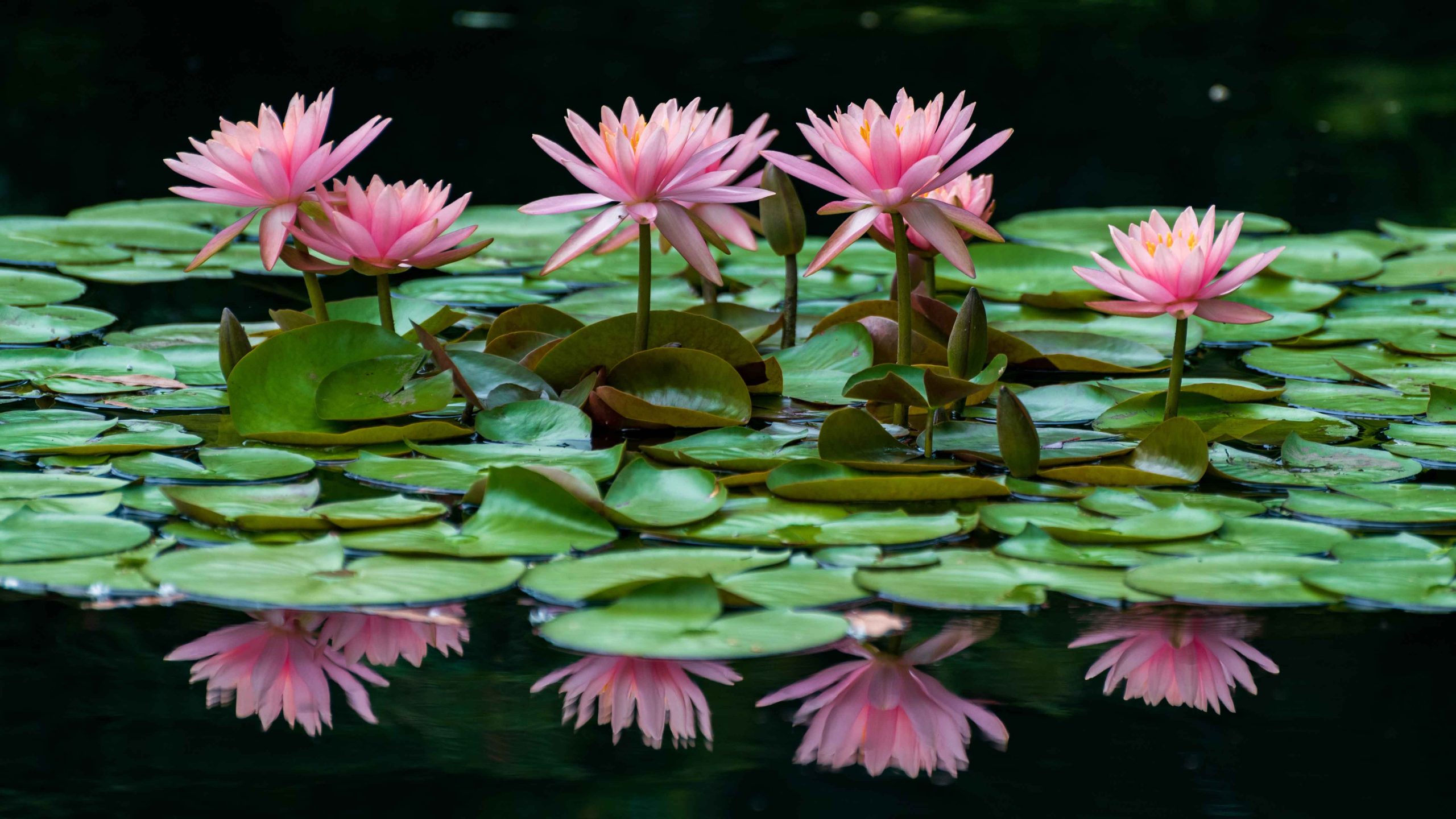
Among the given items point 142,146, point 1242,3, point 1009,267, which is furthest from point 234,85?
point 1242,3

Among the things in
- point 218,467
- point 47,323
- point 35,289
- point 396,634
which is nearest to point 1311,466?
point 396,634

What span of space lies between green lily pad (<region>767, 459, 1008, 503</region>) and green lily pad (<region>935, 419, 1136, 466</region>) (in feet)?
0.46

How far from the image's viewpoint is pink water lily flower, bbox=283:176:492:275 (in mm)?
1775

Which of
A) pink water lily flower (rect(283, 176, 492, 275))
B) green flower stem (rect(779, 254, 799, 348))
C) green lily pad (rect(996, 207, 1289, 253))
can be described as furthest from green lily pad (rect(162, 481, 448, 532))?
green lily pad (rect(996, 207, 1289, 253))

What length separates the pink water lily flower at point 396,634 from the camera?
123cm

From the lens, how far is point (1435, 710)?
1168 millimetres

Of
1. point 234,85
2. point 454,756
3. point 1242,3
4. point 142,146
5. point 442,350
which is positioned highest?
point 1242,3

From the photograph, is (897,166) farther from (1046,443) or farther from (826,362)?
(826,362)

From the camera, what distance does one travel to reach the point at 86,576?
52.5 inches

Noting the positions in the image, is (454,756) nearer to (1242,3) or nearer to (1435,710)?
(1435,710)

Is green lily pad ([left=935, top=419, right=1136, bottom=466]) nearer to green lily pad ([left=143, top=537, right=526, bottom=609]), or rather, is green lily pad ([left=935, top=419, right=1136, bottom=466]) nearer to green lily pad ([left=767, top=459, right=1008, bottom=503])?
green lily pad ([left=767, top=459, right=1008, bottom=503])

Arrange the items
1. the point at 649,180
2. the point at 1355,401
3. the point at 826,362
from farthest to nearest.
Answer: the point at 826,362 → the point at 1355,401 → the point at 649,180

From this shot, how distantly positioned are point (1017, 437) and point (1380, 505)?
0.43 metres

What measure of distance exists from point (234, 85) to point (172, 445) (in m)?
4.28
